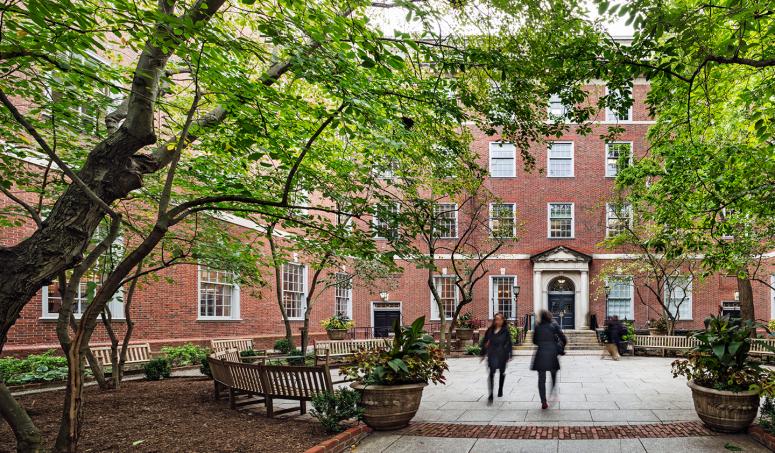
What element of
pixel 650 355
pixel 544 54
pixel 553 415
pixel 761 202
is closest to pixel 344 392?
pixel 553 415

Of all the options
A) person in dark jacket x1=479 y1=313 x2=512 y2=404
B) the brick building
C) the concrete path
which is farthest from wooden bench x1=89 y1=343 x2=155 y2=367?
the brick building

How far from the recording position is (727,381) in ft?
21.5

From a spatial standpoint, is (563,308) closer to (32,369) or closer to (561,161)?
(561,161)

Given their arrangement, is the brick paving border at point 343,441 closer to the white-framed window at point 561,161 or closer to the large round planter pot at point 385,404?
the large round planter pot at point 385,404

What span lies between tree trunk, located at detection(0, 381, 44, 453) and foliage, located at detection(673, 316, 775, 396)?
26.6 feet

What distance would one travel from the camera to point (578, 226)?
27406 mm

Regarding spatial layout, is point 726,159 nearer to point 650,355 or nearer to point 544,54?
point 544,54

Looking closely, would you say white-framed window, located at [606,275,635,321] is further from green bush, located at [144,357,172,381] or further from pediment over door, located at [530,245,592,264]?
green bush, located at [144,357,172,381]

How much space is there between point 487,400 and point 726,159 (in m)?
6.37

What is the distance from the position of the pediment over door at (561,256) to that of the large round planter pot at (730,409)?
67.3 feet

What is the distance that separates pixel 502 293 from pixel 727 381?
2122cm

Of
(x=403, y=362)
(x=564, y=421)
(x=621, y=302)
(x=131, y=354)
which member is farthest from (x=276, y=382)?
(x=621, y=302)

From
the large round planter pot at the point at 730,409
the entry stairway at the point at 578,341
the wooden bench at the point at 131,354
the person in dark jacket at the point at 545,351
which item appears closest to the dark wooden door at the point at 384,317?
the entry stairway at the point at 578,341

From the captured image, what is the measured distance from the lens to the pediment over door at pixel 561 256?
26328mm
